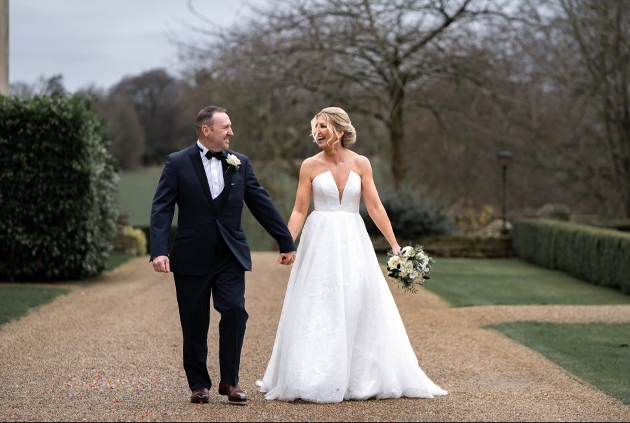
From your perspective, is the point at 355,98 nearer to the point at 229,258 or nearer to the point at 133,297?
the point at 133,297

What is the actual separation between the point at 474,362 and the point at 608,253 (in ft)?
25.8

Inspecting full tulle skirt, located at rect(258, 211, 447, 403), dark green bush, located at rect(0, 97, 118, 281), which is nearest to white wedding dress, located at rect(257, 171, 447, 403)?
full tulle skirt, located at rect(258, 211, 447, 403)

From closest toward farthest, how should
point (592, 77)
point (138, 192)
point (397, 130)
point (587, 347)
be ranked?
point (587, 347), point (592, 77), point (397, 130), point (138, 192)

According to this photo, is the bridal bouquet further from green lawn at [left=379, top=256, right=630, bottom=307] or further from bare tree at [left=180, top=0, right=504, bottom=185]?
bare tree at [left=180, top=0, right=504, bottom=185]

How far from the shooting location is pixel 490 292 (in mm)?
14422

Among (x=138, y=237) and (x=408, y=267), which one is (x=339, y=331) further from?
(x=138, y=237)

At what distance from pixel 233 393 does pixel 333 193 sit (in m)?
1.46

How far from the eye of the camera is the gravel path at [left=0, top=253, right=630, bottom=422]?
5582mm

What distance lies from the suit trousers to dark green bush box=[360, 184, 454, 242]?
15660 mm

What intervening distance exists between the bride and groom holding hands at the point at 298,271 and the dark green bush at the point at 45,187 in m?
8.61

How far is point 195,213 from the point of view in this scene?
593 cm

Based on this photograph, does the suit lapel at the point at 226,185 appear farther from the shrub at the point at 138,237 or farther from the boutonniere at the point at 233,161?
the shrub at the point at 138,237

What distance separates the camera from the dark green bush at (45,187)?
1406cm

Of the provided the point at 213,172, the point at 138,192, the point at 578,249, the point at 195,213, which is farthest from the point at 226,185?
the point at 138,192
